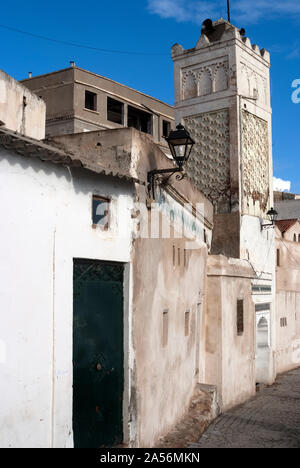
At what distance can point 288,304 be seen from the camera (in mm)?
18172

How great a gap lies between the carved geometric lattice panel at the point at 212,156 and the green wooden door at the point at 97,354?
8.51 metres

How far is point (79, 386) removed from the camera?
5352 mm

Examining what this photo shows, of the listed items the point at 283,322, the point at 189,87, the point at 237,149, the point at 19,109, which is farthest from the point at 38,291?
the point at 283,322

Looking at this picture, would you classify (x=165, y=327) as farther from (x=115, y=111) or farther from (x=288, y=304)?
(x=115, y=111)

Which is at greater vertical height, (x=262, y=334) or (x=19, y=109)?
(x=19, y=109)

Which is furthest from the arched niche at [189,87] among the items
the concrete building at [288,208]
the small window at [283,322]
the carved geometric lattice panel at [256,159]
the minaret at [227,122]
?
the concrete building at [288,208]

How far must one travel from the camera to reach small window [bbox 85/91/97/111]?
20.7 metres

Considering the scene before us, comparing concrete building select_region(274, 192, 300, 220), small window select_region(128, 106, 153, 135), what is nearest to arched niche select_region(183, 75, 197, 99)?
small window select_region(128, 106, 153, 135)

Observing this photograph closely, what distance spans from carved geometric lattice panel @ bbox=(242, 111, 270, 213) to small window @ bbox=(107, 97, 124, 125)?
852 centimetres

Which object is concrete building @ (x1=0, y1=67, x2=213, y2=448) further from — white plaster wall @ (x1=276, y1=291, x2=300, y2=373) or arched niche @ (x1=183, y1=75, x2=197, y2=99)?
white plaster wall @ (x1=276, y1=291, x2=300, y2=373)

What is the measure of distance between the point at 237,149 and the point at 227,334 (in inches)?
212

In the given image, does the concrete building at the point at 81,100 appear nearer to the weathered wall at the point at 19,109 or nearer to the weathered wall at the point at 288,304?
the weathered wall at the point at 288,304

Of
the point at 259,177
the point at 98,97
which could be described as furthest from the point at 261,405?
the point at 98,97

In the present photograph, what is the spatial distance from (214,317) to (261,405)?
274 cm
